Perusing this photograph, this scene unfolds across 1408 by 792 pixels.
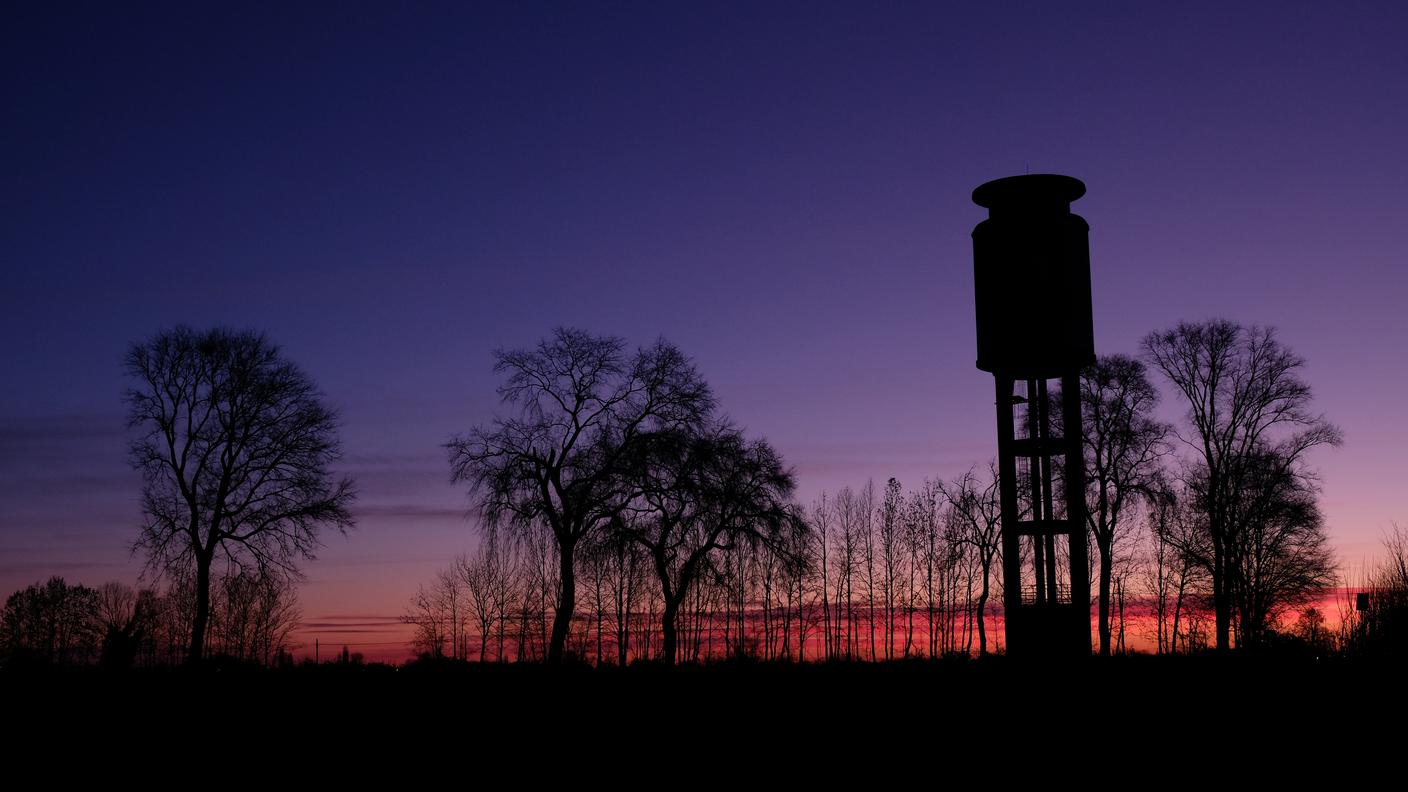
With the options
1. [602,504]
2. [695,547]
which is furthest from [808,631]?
[602,504]

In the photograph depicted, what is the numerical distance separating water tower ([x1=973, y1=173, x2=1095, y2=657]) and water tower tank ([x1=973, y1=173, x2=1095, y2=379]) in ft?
0.06

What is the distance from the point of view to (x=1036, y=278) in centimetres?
1852

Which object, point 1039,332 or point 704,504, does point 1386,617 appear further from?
point 704,504

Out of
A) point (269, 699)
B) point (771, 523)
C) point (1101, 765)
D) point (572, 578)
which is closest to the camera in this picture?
point (1101, 765)

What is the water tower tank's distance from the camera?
60.6ft

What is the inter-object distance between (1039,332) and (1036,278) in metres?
0.93

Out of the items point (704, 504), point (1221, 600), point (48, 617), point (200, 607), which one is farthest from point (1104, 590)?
point (48, 617)

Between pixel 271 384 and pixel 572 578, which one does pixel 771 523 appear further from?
pixel 271 384

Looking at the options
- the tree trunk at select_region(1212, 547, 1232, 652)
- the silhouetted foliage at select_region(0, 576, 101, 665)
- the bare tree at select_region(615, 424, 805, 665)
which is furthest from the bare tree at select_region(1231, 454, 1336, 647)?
the silhouetted foliage at select_region(0, 576, 101, 665)

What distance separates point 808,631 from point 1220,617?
74.7 feet

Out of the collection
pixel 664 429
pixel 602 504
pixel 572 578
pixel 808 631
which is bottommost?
pixel 808 631

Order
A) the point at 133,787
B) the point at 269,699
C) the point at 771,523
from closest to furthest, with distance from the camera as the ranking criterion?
the point at 133,787 → the point at 269,699 → the point at 771,523

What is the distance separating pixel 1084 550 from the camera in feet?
60.4

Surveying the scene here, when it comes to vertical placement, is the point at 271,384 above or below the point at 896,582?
above
